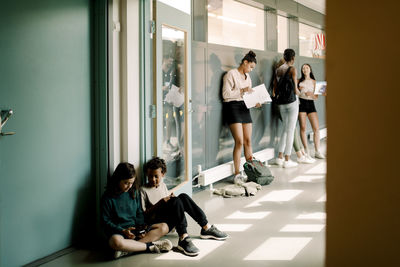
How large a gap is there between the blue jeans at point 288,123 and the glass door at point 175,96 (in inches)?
106

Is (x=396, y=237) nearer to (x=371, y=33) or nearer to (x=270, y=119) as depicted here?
(x=371, y=33)

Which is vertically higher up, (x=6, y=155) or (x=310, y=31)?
(x=310, y=31)

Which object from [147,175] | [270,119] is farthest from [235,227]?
[270,119]

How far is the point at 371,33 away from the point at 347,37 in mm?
44

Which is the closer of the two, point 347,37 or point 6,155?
point 347,37

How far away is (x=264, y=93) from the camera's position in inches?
230

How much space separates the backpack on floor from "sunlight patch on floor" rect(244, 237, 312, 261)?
1.93m

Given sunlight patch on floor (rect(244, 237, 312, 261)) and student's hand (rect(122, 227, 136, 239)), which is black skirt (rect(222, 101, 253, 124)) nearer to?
sunlight patch on floor (rect(244, 237, 312, 261))

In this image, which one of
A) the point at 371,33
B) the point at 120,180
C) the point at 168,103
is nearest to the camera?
the point at 371,33

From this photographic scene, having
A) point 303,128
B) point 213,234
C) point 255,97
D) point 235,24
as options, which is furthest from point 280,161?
point 213,234

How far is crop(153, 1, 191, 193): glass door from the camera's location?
158 inches

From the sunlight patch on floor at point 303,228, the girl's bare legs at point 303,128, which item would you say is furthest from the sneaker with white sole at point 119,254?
the girl's bare legs at point 303,128

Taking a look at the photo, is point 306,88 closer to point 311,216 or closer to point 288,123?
point 288,123

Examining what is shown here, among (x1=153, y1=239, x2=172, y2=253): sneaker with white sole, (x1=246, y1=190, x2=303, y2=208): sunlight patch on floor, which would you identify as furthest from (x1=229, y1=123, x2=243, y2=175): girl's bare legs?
(x1=153, y1=239, x2=172, y2=253): sneaker with white sole
